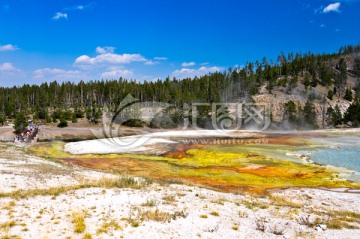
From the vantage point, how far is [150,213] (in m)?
19.2

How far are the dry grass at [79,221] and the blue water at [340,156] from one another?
153 feet

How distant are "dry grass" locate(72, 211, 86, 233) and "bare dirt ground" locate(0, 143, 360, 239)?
0.05 meters

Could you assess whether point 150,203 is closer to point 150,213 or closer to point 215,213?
point 150,213

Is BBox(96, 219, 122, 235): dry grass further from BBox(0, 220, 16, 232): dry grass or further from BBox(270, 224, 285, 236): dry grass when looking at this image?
BBox(270, 224, 285, 236): dry grass

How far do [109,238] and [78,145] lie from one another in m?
64.6

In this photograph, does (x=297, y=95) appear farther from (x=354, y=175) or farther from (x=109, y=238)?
(x=109, y=238)

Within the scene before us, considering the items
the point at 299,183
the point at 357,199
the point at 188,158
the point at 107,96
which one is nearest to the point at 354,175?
the point at 299,183

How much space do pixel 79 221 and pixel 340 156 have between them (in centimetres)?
6109

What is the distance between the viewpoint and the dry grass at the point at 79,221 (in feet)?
53.1

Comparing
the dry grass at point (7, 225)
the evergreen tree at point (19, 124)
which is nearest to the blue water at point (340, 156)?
the dry grass at point (7, 225)

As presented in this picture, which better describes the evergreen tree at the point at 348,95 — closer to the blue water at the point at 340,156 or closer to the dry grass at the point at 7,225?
the blue water at the point at 340,156

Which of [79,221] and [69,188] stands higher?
[69,188]

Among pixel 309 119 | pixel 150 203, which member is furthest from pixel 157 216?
pixel 309 119

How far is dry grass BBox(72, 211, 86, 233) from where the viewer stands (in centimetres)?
1617
